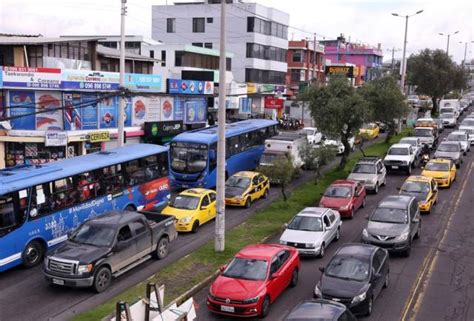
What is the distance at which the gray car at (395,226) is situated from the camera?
1950cm

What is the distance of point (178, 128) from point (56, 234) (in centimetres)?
2429

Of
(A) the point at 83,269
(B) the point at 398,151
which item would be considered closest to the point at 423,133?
(B) the point at 398,151

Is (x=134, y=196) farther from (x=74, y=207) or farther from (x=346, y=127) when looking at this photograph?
(x=346, y=127)

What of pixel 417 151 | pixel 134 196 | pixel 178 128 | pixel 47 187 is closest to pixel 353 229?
pixel 134 196

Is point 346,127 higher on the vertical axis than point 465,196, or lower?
higher

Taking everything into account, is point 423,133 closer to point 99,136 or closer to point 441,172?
point 441,172

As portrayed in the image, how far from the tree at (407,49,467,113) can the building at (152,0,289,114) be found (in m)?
17.3

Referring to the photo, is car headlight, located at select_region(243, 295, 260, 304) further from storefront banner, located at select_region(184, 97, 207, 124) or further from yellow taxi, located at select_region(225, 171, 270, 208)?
storefront banner, located at select_region(184, 97, 207, 124)

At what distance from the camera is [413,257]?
19.9 metres

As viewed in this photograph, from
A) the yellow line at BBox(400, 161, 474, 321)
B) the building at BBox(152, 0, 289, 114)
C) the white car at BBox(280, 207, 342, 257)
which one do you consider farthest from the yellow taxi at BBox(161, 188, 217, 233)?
the building at BBox(152, 0, 289, 114)

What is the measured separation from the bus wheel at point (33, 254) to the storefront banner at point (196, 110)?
27.2 m

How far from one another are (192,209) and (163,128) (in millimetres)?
18313

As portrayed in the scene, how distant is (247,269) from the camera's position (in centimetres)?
1538

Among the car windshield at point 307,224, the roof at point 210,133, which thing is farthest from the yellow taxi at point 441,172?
the car windshield at point 307,224
